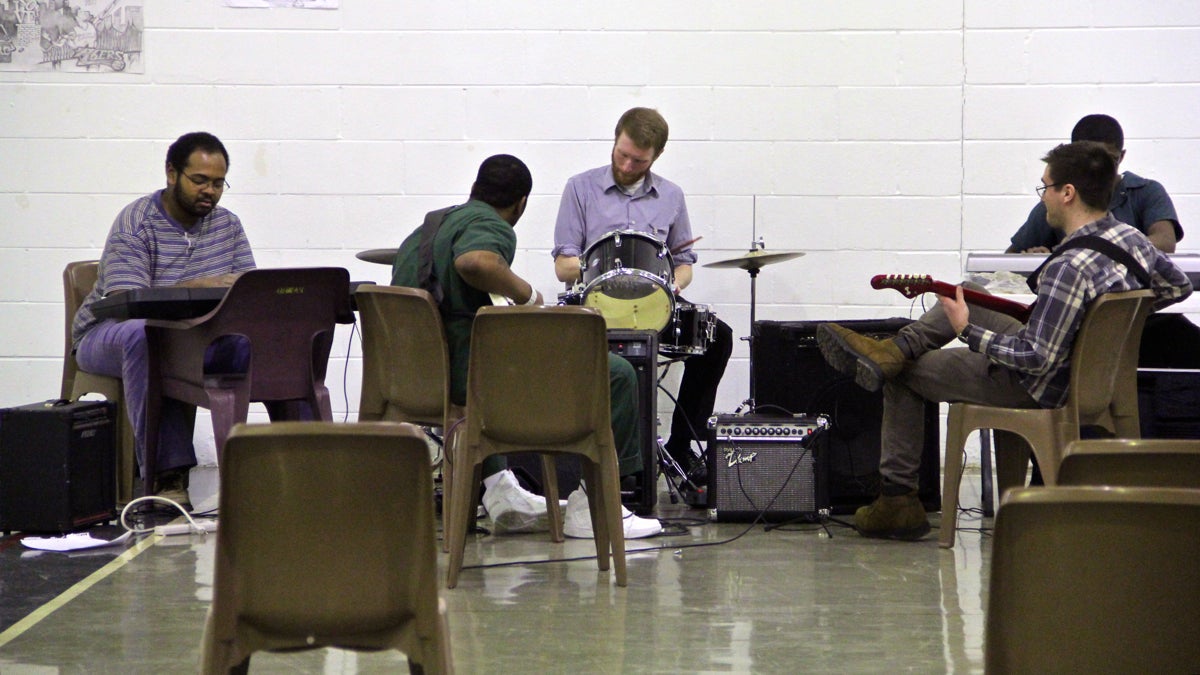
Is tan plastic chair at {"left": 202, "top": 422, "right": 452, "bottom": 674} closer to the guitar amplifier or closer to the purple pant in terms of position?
the guitar amplifier

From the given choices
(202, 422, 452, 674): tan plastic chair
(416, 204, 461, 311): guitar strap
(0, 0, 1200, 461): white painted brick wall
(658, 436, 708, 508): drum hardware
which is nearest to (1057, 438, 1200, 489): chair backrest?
(202, 422, 452, 674): tan plastic chair

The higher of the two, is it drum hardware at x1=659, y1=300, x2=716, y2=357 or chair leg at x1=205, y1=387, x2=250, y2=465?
drum hardware at x1=659, y1=300, x2=716, y2=357

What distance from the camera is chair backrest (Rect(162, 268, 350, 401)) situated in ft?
12.9

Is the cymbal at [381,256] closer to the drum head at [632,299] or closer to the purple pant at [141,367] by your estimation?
the purple pant at [141,367]

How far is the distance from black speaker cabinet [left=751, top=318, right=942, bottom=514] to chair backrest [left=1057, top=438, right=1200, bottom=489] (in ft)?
8.81

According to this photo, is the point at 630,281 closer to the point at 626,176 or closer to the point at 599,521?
the point at 626,176

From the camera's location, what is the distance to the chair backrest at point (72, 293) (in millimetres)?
4621

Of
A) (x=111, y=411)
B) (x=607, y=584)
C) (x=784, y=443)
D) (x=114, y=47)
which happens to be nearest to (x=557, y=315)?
(x=607, y=584)

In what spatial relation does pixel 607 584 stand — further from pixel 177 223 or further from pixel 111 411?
pixel 177 223

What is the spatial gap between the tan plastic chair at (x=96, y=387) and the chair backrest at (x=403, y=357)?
107 cm

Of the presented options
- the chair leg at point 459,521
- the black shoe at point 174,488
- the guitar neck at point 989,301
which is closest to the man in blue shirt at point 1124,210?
the guitar neck at point 989,301

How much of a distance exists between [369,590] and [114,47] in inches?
170

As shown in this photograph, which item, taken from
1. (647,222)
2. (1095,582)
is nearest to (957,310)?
(647,222)

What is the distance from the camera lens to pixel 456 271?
12.1 ft
